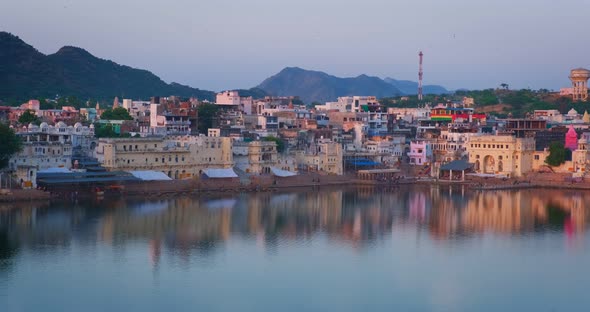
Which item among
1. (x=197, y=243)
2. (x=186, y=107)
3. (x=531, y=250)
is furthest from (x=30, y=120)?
(x=531, y=250)

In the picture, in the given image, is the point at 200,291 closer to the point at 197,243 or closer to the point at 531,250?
the point at 197,243

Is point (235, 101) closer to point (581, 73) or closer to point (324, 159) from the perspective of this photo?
point (324, 159)

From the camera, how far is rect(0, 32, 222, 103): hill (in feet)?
172

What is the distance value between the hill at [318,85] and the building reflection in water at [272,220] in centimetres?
9479

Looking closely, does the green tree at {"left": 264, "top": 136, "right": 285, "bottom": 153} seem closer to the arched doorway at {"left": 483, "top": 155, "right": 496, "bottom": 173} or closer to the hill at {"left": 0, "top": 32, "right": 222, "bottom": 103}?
the arched doorway at {"left": 483, "top": 155, "right": 496, "bottom": 173}

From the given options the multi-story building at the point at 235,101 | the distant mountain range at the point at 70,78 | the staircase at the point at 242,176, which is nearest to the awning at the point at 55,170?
the staircase at the point at 242,176

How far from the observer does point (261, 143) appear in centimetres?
2878

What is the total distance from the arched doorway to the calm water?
602cm

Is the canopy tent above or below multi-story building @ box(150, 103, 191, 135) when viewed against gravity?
below

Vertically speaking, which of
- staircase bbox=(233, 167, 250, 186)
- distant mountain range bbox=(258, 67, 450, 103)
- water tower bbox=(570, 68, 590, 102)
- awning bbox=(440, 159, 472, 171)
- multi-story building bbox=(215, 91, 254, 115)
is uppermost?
distant mountain range bbox=(258, 67, 450, 103)

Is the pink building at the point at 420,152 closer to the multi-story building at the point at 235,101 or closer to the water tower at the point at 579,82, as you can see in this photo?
the multi-story building at the point at 235,101

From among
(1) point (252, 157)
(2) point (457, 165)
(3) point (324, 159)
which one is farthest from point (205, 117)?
(2) point (457, 165)

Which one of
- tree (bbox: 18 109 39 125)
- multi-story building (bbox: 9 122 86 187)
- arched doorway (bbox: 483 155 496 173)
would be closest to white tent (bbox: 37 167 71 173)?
multi-story building (bbox: 9 122 86 187)

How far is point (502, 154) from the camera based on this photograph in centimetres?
3098
